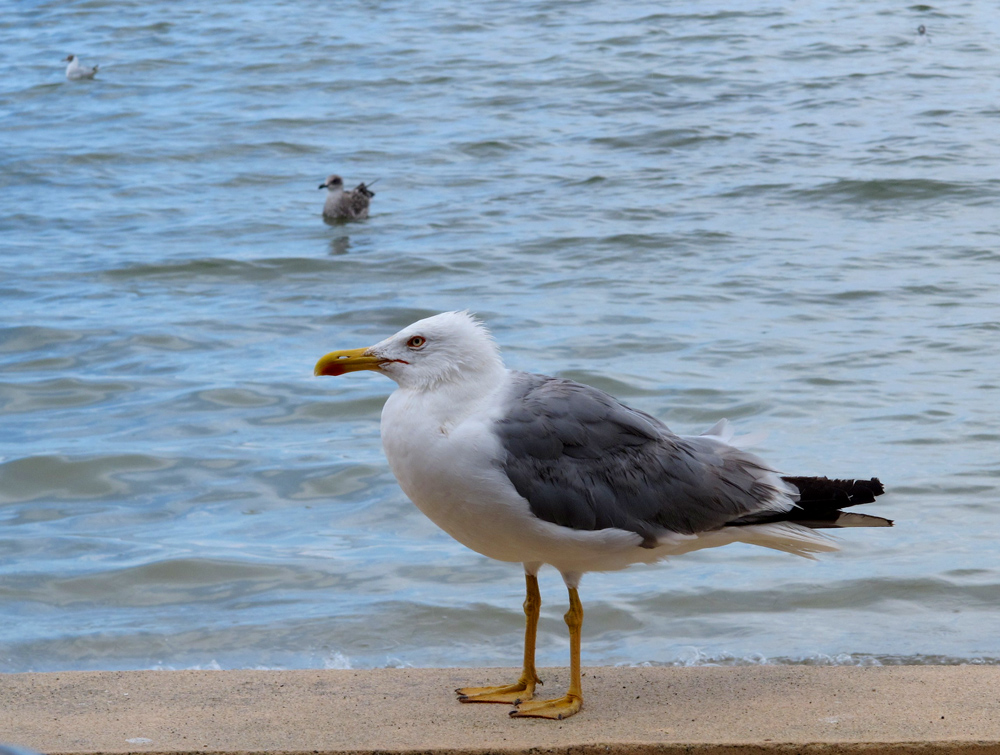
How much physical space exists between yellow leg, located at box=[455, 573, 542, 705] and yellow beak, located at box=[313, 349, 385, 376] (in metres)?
0.80

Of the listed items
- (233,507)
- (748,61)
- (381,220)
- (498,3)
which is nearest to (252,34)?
(498,3)

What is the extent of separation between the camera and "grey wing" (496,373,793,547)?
3.48m

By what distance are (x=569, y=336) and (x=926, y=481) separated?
3.20m

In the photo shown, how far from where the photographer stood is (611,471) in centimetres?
362

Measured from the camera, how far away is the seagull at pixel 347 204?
43.4 ft

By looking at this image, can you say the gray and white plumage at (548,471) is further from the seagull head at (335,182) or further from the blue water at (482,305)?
the seagull head at (335,182)

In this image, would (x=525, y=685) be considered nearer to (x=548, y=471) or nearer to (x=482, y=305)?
(x=548, y=471)

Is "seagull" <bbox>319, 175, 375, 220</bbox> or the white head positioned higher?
the white head

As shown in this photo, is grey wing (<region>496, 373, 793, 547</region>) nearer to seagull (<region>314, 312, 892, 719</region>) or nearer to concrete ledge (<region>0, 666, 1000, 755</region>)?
seagull (<region>314, 312, 892, 719</region>)

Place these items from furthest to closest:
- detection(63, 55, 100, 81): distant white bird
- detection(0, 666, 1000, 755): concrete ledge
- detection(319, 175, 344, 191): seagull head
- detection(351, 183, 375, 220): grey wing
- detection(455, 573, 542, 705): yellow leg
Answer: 1. detection(63, 55, 100, 81): distant white bird
2. detection(319, 175, 344, 191): seagull head
3. detection(351, 183, 375, 220): grey wing
4. detection(455, 573, 542, 705): yellow leg
5. detection(0, 666, 1000, 755): concrete ledge

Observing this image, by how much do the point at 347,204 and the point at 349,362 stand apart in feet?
32.7

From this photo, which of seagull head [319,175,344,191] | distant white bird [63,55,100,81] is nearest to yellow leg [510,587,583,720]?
seagull head [319,175,344,191]

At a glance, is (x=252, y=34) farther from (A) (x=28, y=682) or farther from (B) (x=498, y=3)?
(A) (x=28, y=682)

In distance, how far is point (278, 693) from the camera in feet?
12.0
